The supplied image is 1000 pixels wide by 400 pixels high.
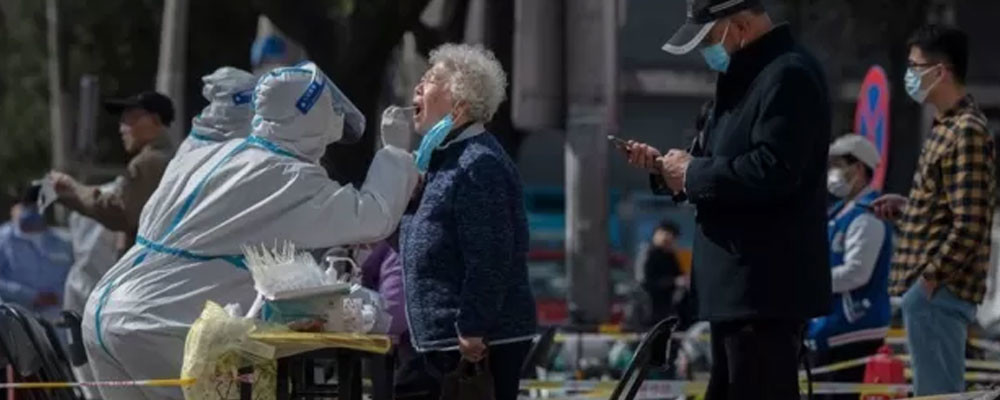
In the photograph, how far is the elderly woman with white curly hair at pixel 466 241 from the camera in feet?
25.8

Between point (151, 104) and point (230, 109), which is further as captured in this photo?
point (151, 104)

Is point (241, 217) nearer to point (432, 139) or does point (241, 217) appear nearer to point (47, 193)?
point (432, 139)

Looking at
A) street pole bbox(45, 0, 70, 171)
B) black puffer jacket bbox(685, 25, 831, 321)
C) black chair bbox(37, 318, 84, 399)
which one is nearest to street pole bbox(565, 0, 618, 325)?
black chair bbox(37, 318, 84, 399)

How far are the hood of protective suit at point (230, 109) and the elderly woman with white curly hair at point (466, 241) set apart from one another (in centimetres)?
98

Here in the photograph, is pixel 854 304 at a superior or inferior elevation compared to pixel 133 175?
inferior

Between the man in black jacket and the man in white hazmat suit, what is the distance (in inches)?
40.7

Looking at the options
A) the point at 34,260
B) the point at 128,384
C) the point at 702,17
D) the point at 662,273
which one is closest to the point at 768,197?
the point at 702,17

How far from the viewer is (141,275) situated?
788 cm

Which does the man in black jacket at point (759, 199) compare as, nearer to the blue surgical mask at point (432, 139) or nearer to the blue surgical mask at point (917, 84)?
the blue surgical mask at point (432, 139)

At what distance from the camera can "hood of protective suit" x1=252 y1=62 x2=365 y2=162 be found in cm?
781

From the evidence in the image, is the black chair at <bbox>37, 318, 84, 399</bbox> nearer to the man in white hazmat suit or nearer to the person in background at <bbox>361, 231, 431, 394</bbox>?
the person in background at <bbox>361, 231, 431, 394</bbox>

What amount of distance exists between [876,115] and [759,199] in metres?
5.96

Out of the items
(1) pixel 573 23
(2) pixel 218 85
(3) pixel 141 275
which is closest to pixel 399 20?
A: (1) pixel 573 23

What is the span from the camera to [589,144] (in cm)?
1691
